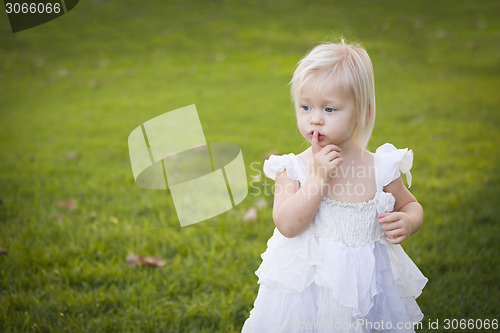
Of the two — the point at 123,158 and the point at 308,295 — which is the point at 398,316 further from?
the point at 123,158

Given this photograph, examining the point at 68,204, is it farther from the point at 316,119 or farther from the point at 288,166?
the point at 316,119

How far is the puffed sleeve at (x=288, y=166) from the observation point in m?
1.77

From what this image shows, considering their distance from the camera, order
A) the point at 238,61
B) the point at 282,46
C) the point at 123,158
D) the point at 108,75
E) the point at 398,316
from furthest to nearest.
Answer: the point at 282,46
the point at 238,61
the point at 108,75
the point at 123,158
the point at 398,316

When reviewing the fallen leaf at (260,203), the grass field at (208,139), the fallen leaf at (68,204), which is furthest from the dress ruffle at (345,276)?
the fallen leaf at (68,204)

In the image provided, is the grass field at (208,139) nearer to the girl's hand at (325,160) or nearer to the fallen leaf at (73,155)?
the fallen leaf at (73,155)

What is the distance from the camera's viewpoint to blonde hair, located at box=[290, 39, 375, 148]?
5.41ft

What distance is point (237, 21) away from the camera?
13.8 m

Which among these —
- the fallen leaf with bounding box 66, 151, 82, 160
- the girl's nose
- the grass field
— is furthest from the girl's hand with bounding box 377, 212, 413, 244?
the fallen leaf with bounding box 66, 151, 82, 160

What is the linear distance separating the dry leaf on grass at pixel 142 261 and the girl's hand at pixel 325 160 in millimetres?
1601

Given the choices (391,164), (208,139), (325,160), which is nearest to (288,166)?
(325,160)

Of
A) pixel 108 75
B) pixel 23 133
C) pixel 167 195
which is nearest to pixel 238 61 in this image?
pixel 108 75

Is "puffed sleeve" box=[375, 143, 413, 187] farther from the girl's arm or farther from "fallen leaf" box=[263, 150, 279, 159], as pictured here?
"fallen leaf" box=[263, 150, 279, 159]

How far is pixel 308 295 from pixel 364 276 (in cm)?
22

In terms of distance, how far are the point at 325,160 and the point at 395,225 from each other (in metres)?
0.39
